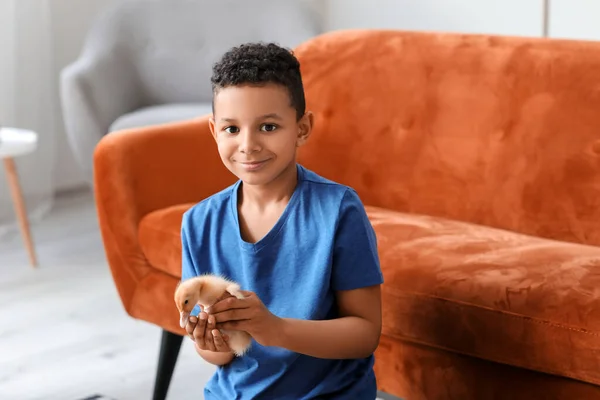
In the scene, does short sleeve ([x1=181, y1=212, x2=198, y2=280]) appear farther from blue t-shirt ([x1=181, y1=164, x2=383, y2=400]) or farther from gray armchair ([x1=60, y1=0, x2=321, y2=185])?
gray armchair ([x1=60, y1=0, x2=321, y2=185])

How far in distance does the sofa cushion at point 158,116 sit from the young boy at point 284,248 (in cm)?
195

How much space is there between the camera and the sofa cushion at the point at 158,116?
10.9 feet

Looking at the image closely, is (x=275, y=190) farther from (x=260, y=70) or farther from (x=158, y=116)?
(x=158, y=116)

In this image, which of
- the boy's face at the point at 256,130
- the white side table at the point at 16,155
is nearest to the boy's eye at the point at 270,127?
the boy's face at the point at 256,130

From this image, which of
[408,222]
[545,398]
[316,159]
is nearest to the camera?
[545,398]

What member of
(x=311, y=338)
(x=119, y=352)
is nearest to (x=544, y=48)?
(x=311, y=338)

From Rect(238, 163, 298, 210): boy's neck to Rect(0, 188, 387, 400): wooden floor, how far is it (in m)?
0.94

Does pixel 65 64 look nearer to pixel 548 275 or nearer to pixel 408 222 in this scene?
pixel 408 222

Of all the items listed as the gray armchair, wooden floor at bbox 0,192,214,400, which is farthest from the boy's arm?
the gray armchair

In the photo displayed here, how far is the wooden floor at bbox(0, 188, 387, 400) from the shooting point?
7.50 ft

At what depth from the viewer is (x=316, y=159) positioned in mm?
2330

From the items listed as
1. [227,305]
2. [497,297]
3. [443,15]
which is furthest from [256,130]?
[443,15]

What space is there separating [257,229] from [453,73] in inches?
37.5

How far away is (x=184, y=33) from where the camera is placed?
12.1ft
